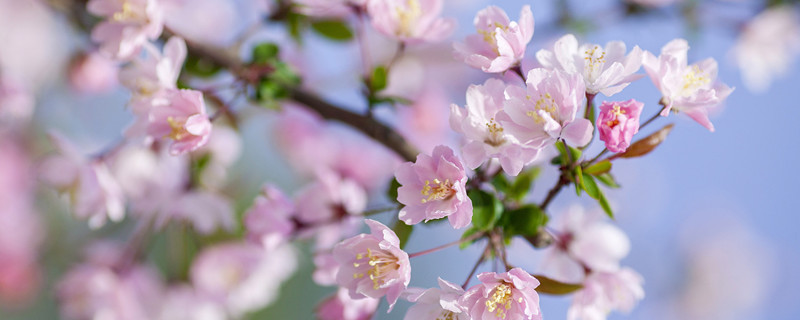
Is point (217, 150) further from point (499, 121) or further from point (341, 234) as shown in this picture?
point (499, 121)

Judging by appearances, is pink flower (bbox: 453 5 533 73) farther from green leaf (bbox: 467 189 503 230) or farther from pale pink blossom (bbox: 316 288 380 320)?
pale pink blossom (bbox: 316 288 380 320)

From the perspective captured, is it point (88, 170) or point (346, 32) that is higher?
point (346, 32)

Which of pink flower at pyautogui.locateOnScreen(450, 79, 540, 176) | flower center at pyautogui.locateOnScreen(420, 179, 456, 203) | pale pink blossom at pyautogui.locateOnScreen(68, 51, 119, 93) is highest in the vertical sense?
pink flower at pyautogui.locateOnScreen(450, 79, 540, 176)

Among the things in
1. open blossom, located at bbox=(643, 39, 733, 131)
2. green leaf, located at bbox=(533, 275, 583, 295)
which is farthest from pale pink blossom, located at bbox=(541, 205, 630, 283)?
open blossom, located at bbox=(643, 39, 733, 131)

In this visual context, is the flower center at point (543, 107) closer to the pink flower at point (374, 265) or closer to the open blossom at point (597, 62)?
the open blossom at point (597, 62)

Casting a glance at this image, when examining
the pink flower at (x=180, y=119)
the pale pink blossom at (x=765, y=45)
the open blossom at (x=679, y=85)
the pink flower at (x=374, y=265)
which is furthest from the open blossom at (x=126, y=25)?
the pale pink blossom at (x=765, y=45)

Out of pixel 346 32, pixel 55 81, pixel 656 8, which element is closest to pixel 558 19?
pixel 656 8
